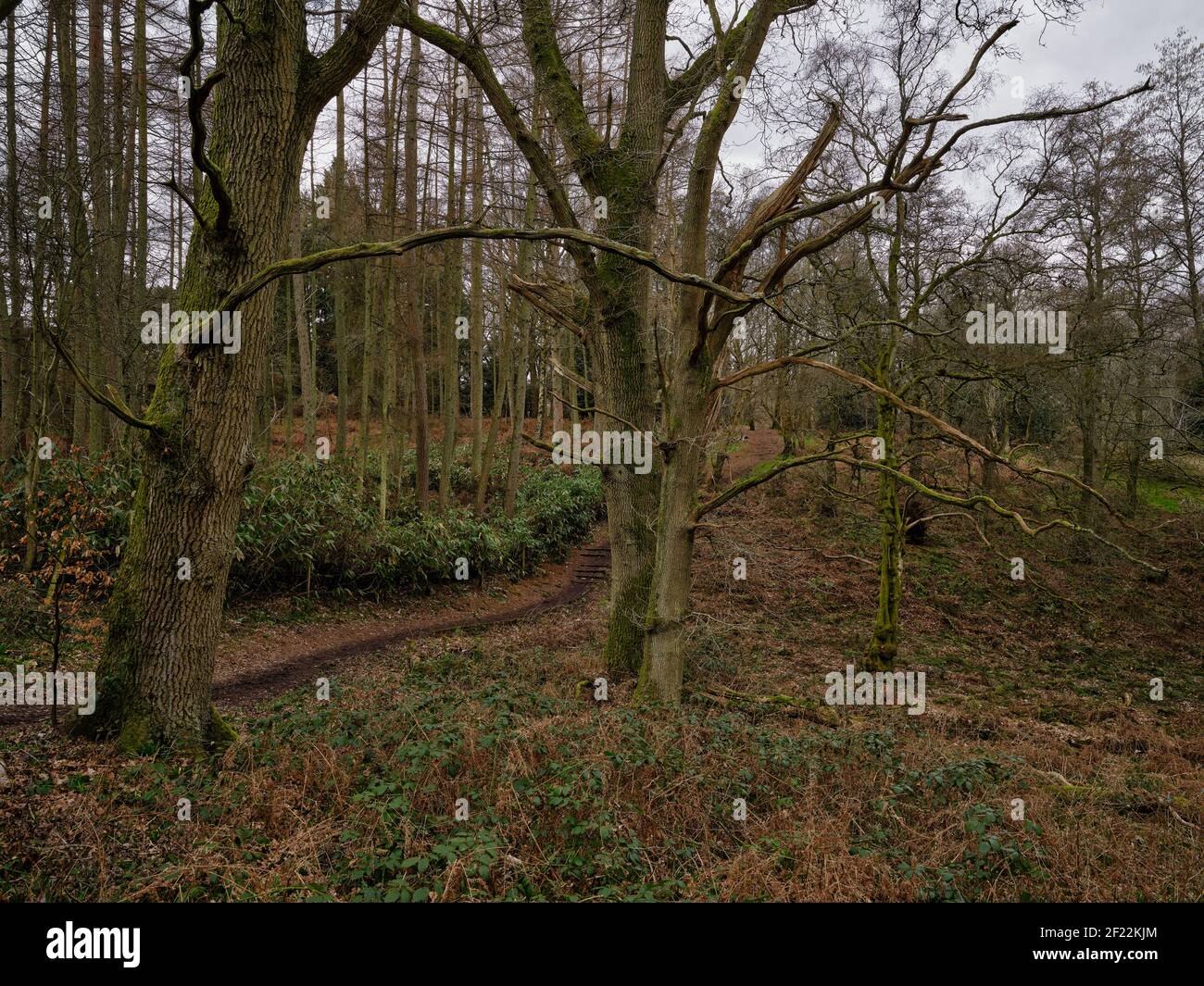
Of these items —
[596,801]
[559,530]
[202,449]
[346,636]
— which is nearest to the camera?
[596,801]

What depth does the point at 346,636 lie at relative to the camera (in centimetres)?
1156

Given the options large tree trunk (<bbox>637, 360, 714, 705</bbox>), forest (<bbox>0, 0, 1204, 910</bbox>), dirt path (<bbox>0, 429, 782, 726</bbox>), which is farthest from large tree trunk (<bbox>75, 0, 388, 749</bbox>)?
large tree trunk (<bbox>637, 360, 714, 705</bbox>)

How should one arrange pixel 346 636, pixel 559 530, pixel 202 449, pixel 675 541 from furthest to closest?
pixel 559 530 < pixel 346 636 < pixel 675 541 < pixel 202 449

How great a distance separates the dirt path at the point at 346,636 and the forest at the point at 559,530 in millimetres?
91

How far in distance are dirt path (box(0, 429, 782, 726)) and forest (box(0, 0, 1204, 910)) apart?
9cm

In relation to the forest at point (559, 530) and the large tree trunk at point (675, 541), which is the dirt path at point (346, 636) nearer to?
the forest at point (559, 530)

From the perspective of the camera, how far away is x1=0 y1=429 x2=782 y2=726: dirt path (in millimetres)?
8508

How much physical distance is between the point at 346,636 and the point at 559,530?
850cm

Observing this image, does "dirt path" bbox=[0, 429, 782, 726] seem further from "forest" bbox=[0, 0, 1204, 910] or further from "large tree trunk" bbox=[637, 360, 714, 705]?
"large tree trunk" bbox=[637, 360, 714, 705]

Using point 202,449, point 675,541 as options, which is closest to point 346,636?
point 675,541

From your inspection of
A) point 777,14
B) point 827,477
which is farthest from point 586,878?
point 827,477

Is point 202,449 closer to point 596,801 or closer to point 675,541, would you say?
point 596,801

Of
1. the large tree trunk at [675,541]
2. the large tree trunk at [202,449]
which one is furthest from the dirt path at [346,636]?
the large tree trunk at [675,541]

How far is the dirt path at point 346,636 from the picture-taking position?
27.9 ft
